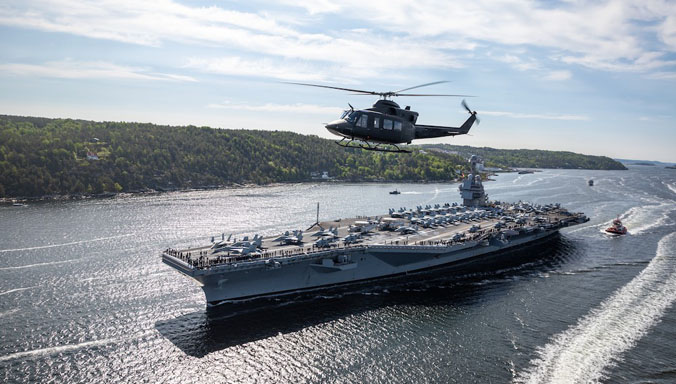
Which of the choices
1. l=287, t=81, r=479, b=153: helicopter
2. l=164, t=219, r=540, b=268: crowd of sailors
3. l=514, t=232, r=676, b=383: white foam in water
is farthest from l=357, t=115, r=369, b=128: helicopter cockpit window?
l=514, t=232, r=676, b=383: white foam in water

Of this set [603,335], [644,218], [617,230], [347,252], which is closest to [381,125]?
[347,252]

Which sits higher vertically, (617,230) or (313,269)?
(617,230)

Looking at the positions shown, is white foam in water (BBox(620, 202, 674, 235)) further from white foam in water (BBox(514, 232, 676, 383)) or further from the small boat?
white foam in water (BBox(514, 232, 676, 383))

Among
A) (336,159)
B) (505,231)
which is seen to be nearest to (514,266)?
(505,231)

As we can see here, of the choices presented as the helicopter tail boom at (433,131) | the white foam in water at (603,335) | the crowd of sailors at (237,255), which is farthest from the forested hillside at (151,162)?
the white foam in water at (603,335)

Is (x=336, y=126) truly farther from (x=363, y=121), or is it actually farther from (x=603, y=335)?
(x=603, y=335)

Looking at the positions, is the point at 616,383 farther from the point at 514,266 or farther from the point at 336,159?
the point at 336,159
